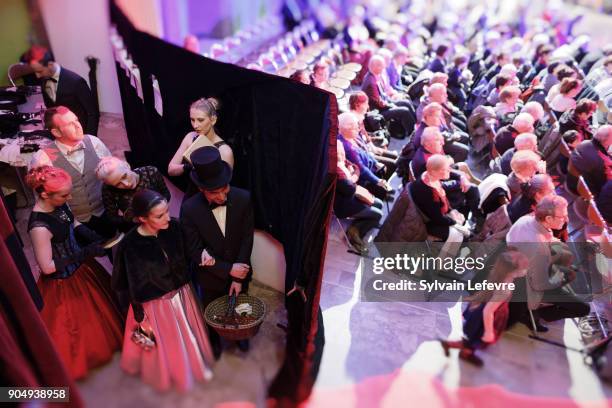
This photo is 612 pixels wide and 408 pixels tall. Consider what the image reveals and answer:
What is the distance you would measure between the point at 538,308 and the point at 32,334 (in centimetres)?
358

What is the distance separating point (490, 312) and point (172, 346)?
2260 mm

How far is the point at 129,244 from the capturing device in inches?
99.3

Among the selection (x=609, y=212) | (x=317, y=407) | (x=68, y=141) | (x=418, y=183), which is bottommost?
(x=317, y=407)

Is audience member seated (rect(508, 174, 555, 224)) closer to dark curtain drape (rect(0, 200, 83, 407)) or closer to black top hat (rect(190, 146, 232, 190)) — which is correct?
black top hat (rect(190, 146, 232, 190))

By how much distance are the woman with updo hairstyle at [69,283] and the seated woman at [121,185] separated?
0.83ft

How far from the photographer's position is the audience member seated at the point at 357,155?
4422 mm

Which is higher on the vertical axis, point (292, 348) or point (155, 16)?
point (155, 16)

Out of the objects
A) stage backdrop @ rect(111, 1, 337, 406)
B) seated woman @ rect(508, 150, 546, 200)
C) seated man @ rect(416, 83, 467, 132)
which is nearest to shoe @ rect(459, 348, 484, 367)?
stage backdrop @ rect(111, 1, 337, 406)

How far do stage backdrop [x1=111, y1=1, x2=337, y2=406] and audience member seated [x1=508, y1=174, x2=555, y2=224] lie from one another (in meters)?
1.98

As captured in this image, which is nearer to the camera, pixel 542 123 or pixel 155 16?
pixel 542 123

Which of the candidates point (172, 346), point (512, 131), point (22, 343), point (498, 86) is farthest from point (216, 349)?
point (498, 86)

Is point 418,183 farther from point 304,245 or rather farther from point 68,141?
point 68,141

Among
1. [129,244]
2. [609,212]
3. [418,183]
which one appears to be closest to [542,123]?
[609,212]

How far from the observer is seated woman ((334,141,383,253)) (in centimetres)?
409
